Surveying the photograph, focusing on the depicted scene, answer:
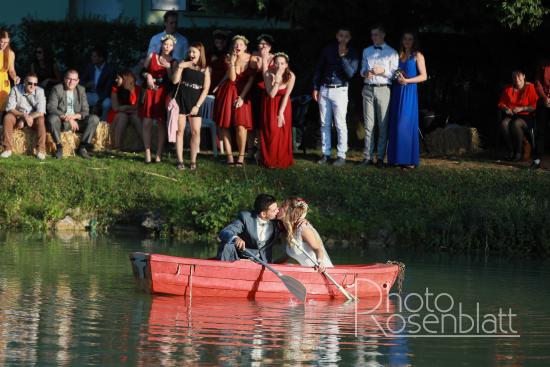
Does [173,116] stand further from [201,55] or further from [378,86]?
[378,86]

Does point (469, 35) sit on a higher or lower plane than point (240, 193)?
higher

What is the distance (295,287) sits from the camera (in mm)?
16219

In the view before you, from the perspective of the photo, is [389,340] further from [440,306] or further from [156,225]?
[156,225]

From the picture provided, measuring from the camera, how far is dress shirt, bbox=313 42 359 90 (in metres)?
23.3

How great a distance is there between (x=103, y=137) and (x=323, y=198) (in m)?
4.76

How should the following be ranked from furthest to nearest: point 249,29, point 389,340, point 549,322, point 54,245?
point 249,29
point 54,245
point 549,322
point 389,340

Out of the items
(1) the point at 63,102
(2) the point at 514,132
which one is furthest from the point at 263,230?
(2) the point at 514,132

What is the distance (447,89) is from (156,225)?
8.23 metres

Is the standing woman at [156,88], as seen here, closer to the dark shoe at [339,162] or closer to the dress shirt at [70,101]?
the dress shirt at [70,101]

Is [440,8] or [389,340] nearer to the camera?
[389,340]

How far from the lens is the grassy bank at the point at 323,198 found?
21109mm

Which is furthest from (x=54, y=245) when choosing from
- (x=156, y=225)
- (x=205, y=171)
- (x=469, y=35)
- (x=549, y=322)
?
(x=469, y=35)

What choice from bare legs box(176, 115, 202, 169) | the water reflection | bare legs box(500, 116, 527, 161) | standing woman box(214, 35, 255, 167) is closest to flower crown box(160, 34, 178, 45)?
standing woman box(214, 35, 255, 167)

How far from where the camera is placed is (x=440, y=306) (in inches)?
624
